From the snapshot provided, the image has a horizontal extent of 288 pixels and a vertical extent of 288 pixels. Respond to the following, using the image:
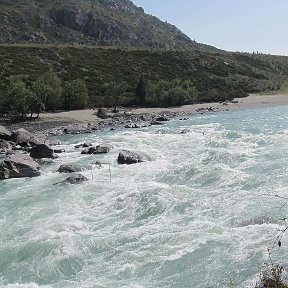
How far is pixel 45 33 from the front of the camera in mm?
161875

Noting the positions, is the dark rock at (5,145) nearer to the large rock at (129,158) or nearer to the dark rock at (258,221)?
the large rock at (129,158)

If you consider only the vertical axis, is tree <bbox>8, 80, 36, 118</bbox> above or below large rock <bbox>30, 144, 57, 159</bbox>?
above

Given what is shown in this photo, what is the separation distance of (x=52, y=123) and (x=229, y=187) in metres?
37.1

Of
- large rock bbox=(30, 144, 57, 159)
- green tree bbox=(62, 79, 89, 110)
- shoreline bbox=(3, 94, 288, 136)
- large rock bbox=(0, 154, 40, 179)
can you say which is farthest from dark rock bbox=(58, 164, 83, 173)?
green tree bbox=(62, 79, 89, 110)

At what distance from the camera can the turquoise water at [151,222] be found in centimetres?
1496

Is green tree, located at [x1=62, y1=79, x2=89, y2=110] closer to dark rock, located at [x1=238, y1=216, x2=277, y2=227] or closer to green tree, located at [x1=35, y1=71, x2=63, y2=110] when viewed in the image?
green tree, located at [x1=35, y1=71, x2=63, y2=110]

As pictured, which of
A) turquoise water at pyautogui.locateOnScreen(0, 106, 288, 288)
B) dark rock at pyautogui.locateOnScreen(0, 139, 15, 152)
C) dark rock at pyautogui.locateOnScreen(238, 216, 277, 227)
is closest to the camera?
turquoise water at pyautogui.locateOnScreen(0, 106, 288, 288)

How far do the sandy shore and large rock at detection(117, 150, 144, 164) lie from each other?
27878 mm

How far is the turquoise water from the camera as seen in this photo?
15.0 metres

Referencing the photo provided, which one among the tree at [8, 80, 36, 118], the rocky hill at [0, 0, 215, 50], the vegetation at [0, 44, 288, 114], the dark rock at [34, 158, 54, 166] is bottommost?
the dark rock at [34, 158, 54, 166]

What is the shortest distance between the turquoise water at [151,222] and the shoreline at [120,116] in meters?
21.4

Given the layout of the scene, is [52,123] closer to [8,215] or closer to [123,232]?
[8,215]

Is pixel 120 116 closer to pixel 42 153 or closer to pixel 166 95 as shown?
pixel 166 95

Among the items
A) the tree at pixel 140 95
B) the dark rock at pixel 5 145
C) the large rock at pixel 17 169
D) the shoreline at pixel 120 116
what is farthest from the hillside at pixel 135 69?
the large rock at pixel 17 169
